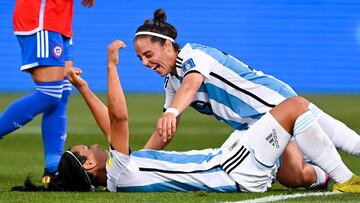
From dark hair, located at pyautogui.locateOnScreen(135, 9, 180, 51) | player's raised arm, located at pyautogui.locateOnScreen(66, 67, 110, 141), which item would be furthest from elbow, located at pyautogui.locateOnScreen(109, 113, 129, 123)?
dark hair, located at pyautogui.locateOnScreen(135, 9, 180, 51)

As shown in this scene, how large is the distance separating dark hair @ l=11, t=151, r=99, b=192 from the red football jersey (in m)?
1.85

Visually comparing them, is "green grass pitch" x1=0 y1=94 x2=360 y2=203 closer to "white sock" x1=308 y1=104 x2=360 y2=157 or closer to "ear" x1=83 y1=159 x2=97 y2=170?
"ear" x1=83 y1=159 x2=97 y2=170

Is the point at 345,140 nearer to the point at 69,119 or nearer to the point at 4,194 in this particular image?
the point at 4,194

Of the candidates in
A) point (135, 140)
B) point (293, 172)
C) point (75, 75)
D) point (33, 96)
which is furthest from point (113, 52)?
point (135, 140)

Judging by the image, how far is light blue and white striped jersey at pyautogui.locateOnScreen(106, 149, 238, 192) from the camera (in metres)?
7.31

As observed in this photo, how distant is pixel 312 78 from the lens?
62.5ft

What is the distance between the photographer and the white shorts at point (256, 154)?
715 cm

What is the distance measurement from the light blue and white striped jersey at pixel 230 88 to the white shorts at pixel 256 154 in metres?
0.53

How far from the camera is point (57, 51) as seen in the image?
29.9 feet

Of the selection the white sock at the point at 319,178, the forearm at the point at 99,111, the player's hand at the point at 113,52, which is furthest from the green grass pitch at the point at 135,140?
the player's hand at the point at 113,52

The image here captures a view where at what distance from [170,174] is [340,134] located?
1.22 metres

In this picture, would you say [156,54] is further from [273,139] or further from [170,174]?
[273,139]

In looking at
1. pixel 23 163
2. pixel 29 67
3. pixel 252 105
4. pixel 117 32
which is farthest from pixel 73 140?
pixel 117 32

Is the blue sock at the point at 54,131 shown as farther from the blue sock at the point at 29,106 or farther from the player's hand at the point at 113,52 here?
the player's hand at the point at 113,52
